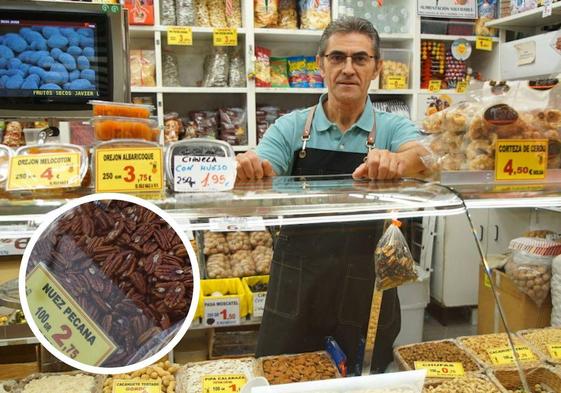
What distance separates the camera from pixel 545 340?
4.52 ft

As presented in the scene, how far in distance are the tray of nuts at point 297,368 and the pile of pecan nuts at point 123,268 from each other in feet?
1.66

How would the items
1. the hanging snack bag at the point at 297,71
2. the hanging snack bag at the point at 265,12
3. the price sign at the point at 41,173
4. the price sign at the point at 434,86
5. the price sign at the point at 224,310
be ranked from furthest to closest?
the price sign at the point at 434,86, the hanging snack bag at the point at 297,71, the hanging snack bag at the point at 265,12, the price sign at the point at 224,310, the price sign at the point at 41,173

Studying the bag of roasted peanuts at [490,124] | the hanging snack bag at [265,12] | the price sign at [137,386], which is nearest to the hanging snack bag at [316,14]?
the hanging snack bag at [265,12]

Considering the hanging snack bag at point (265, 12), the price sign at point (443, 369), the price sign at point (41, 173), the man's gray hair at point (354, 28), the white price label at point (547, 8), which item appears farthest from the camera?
the hanging snack bag at point (265, 12)

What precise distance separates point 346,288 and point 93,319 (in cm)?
65

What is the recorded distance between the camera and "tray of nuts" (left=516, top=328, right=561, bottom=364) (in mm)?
1335

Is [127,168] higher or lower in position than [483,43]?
lower

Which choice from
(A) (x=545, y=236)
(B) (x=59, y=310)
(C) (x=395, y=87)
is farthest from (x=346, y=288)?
(C) (x=395, y=87)

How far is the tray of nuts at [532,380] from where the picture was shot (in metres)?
1.28

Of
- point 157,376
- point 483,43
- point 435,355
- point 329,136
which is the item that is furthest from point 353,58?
point 483,43

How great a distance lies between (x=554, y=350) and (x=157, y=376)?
1084 millimetres

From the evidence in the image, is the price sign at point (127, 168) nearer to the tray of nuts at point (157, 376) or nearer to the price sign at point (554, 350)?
the tray of nuts at point (157, 376)

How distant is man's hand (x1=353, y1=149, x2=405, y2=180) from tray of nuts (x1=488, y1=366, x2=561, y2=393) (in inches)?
24.6

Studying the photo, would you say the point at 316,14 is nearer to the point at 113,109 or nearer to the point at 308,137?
the point at 308,137
